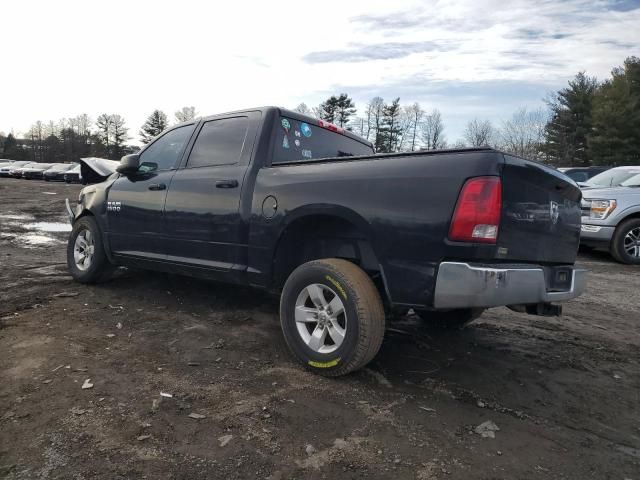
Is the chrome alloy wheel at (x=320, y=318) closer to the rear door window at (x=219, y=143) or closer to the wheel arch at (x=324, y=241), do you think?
the wheel arch at (x=324, y=241)

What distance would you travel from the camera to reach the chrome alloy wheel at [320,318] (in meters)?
2.99

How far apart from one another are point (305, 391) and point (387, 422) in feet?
1.87

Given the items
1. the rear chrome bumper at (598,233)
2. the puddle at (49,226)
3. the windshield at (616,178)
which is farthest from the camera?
the puddle at (49,226)

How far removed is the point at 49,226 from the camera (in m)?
10.3

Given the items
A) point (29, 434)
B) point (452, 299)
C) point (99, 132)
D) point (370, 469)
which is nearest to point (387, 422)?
point (370, 469)

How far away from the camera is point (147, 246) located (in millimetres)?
4488

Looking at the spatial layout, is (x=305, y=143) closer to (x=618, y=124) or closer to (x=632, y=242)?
(x=632, y=242)

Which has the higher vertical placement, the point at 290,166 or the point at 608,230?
the point at 290,166

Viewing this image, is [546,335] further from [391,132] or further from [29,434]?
[391,132]

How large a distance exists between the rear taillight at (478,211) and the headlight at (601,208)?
703cm

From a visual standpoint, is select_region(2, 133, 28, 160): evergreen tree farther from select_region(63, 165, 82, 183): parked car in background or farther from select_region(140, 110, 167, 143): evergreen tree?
select_region(63, 165, 82, 183): parked car in background

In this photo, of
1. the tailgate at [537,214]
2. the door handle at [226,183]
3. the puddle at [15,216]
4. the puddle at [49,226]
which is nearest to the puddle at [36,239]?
the puddle at [49,226]

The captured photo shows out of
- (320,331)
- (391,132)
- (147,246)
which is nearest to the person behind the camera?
(320,331)

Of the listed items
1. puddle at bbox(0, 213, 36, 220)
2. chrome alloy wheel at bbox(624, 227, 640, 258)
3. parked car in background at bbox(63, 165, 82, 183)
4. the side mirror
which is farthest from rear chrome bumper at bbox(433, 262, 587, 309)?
parked car in background at bbox(63, 165, 82, 183)
